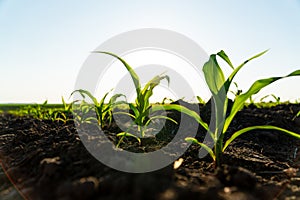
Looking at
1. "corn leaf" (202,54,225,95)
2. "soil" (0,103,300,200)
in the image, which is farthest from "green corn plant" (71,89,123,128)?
"corn leaf" (202,54,225,95)

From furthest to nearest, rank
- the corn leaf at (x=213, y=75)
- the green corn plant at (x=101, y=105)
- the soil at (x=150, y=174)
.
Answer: the green corn plant at (x=101, y=105) → the corn leaf at (x=213, y=75) → the soil at (x=150, y=174)

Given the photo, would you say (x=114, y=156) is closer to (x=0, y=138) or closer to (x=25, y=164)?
(x=25, y=164)

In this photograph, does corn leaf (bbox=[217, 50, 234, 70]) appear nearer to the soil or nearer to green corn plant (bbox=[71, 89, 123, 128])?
the soil

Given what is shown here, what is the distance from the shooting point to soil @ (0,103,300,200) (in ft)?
3.55

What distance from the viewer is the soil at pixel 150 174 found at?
108 cm

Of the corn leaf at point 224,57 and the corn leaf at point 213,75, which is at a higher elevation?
the corn leaf at point 224,57

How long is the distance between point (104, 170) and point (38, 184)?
0.33 metres

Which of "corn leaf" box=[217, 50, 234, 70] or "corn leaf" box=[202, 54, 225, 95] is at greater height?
"corn leaf" box=[217, 50, 234, 70]

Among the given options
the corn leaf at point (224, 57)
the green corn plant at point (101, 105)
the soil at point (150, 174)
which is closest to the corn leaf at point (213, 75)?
the corn leaf at point (224, 57)

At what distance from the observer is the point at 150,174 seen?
4.24ft

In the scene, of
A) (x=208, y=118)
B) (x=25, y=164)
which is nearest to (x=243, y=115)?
(x=208, y=118)

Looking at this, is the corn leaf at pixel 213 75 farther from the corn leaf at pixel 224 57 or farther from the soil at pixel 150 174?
the soil at pixel 150 174

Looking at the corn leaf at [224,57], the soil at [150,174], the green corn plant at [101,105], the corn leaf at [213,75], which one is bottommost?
the soil at [150,174]

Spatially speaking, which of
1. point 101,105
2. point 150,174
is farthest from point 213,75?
point 101,105
